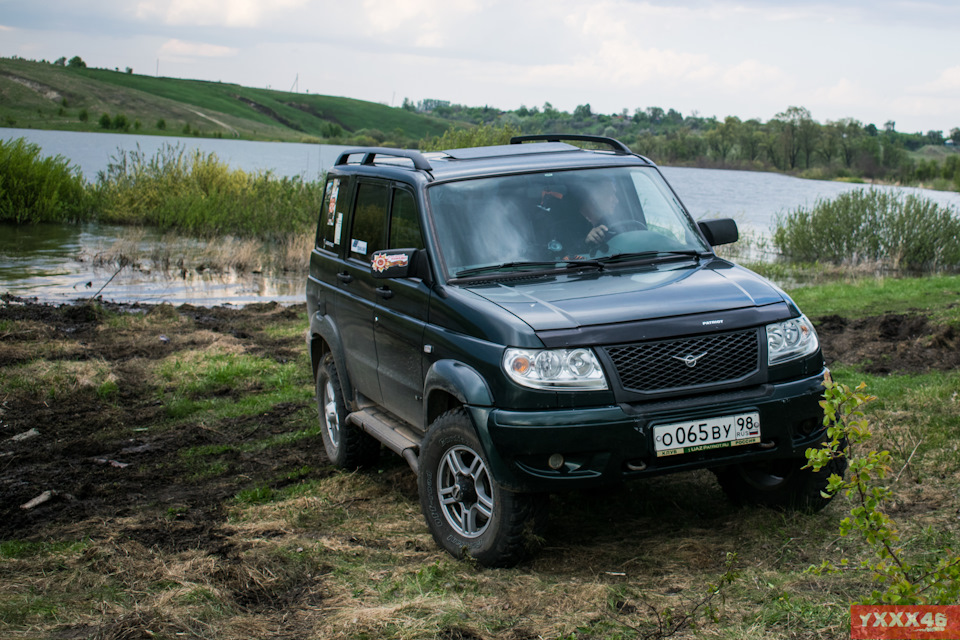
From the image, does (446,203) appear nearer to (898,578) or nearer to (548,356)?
(548,356)

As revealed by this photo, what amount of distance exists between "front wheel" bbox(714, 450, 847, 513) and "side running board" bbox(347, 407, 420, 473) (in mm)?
1856

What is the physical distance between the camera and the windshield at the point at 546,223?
5.17m

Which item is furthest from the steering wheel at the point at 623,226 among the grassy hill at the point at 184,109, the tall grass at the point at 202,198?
the grassy hill at the point at 184,109

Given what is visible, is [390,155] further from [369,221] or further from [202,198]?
[202,198]

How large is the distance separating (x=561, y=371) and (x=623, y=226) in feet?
5.31

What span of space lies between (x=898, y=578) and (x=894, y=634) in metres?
0.22

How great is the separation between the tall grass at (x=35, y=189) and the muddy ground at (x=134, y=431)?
1533 centimetres

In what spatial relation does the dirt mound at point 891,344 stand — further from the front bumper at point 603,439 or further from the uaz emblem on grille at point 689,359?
the uaz emblem on grille at point 689,359

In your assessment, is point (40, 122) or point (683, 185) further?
point (40, 122)

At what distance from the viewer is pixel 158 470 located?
22.4ft

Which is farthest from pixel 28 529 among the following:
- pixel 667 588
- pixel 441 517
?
pixel 667 588

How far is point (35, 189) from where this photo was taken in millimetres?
27797

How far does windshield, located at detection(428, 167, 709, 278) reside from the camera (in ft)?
17.0

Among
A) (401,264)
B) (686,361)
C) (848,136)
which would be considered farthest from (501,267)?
(848,136)
